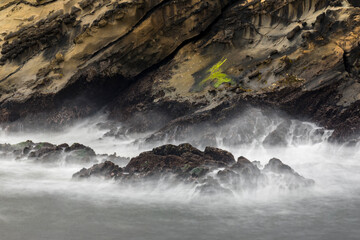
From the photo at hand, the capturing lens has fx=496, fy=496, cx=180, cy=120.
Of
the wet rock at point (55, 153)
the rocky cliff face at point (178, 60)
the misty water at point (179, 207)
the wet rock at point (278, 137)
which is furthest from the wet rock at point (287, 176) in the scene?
the wet rock at point (55, 153)

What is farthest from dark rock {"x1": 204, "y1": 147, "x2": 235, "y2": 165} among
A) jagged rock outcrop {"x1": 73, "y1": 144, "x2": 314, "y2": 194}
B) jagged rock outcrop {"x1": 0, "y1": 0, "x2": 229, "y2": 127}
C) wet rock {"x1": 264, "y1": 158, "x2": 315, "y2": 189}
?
jagged rock outcrop {"x1": 0, "y1": 0, "x2": 229, "y2": 127}

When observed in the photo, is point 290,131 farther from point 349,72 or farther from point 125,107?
point 125,107

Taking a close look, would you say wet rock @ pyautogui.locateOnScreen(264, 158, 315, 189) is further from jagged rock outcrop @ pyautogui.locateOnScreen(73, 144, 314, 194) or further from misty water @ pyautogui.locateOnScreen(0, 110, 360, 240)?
misty water @ pyautogui.locateOnScreen(0, 110, 360, 240)

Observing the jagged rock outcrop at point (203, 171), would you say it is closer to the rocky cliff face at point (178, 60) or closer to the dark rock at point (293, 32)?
the rocky cliff face at point (178, 60)

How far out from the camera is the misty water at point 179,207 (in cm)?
662

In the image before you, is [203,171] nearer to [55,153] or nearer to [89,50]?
[55,153]

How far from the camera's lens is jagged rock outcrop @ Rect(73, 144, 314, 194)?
8.37 metres

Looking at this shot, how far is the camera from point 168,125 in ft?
44.0

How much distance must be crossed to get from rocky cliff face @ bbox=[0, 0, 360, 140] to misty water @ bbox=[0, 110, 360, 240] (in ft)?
6.85

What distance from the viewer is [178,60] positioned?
1563cm

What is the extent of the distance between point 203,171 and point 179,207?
45.5 inches

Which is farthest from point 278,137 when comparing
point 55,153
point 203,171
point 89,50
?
point 89,50

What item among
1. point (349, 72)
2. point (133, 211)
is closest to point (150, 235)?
point (133, 211)

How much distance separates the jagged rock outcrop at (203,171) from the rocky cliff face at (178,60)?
10.9 ft
